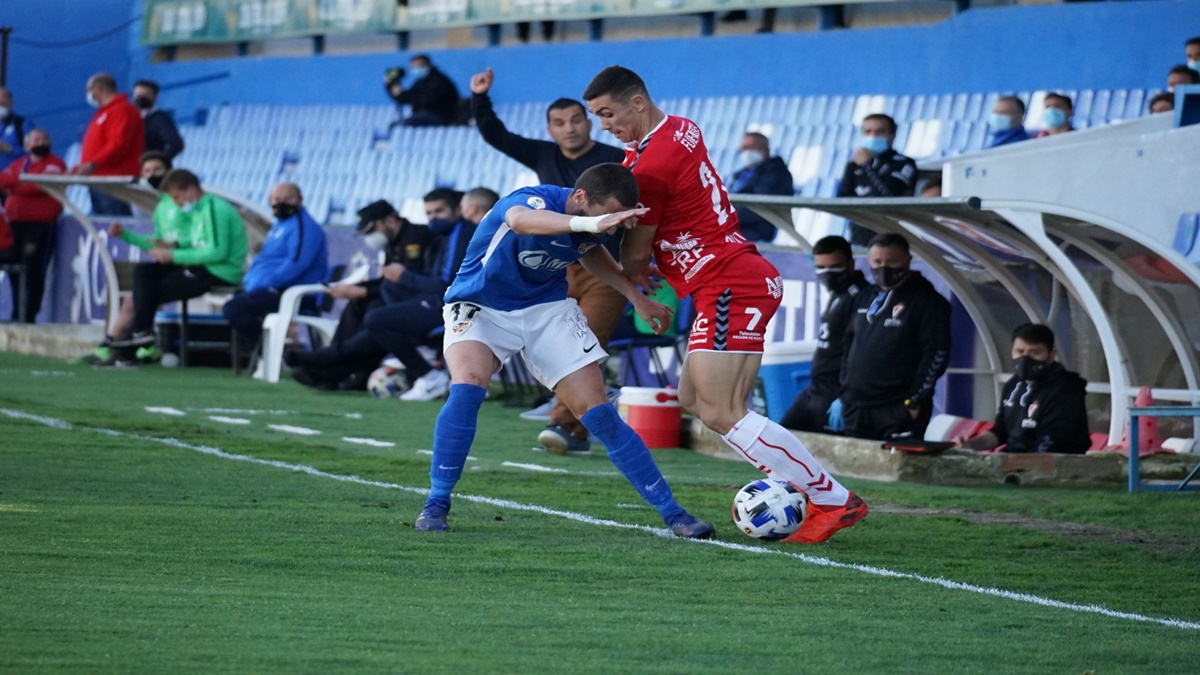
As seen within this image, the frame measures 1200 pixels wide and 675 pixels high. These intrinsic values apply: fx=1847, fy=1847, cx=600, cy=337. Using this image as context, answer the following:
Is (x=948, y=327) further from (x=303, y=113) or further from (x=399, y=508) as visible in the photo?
(x=303, y=113)

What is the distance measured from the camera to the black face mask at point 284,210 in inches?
628

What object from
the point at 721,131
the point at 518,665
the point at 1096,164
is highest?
the point at 721,131

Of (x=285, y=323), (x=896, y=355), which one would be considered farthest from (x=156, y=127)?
(x=896, y=355)

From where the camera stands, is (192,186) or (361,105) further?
(361,105)

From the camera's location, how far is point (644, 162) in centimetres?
709

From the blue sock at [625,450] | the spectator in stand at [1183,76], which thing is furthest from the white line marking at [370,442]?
the spectator in stand at [1183,76]

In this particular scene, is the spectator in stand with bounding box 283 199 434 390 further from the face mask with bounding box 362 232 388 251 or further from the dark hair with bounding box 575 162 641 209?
the dark hair with bounding box 575 162 641 209

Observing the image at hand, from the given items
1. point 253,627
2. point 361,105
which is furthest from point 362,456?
point 361,105

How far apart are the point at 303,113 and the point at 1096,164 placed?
1754 centimetres

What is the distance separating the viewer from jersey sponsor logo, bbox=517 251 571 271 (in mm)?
7133

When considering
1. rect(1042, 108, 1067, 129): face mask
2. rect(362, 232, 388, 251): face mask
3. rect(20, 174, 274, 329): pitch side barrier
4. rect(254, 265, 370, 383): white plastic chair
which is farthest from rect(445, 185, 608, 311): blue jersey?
rect(20, 174, 274, 329): pitch side barrier

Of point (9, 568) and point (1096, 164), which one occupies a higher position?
point (1096, 164)

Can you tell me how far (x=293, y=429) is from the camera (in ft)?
38.4

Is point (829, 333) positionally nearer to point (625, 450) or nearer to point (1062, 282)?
point (1062, 282)
